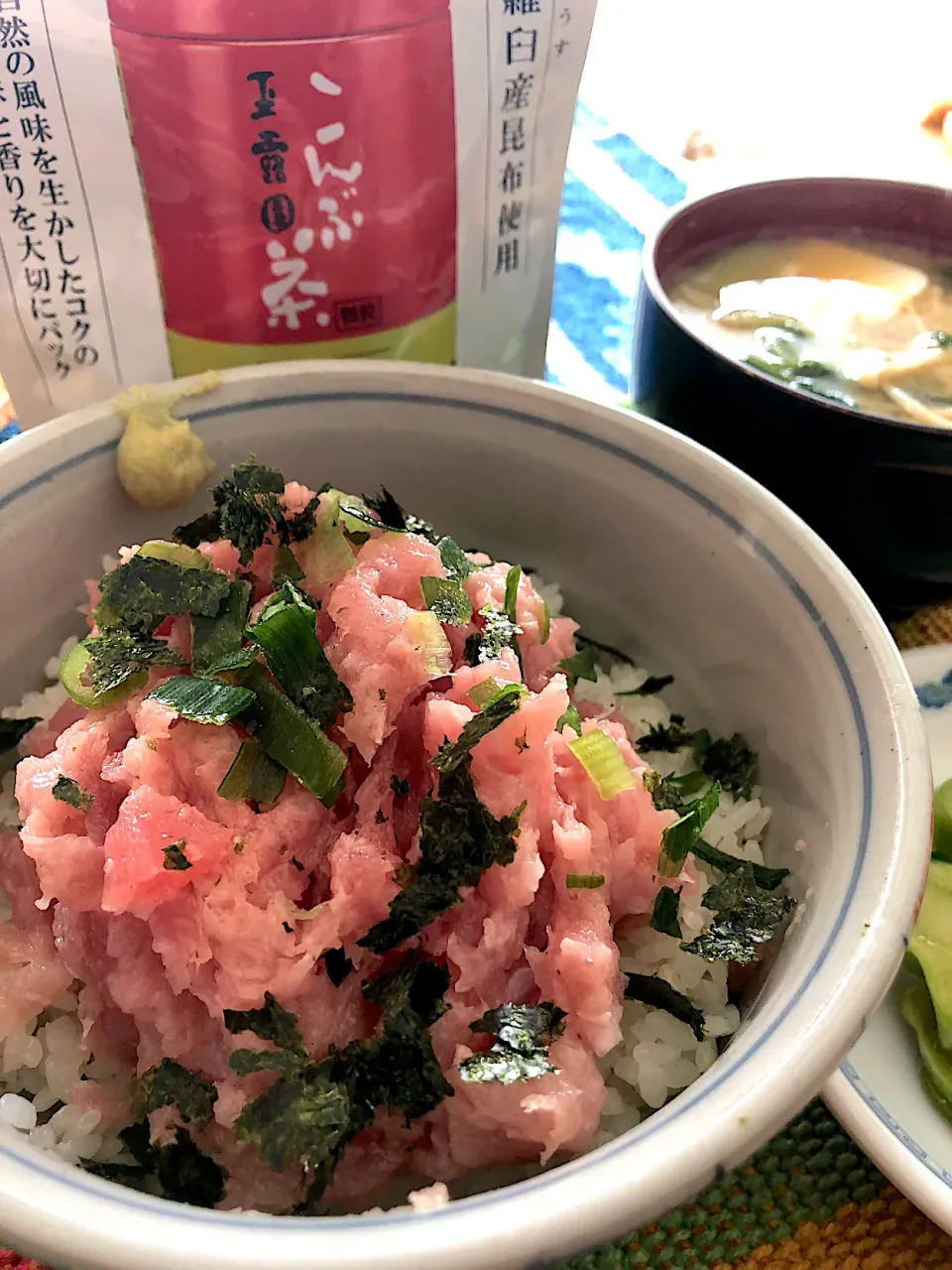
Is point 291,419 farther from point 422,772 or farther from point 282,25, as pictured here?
point 422,772

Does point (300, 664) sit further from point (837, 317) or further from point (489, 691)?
point (837, 317)

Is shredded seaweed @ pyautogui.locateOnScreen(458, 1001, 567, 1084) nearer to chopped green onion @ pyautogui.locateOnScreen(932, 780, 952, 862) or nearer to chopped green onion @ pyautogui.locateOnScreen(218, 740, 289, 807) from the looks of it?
chopped green onion @ pyautogui.locateOnScreen(218, 740, 289, 807)

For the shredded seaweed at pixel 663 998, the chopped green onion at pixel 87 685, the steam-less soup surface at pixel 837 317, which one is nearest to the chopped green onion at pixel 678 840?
the shredded seaweed at pixel 663 998

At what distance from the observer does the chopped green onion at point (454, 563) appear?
1422 millimetres

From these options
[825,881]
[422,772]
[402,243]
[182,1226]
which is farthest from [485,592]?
[182,1226]

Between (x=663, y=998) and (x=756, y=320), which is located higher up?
(x=756, y=320)

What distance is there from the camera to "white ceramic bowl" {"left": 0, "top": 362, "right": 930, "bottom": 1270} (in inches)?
32.7

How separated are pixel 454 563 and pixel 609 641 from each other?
0.40 meters

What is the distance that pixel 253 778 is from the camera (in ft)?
3.81

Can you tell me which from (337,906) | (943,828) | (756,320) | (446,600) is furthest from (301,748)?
(756,320)

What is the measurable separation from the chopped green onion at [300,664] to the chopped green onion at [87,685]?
0.17m

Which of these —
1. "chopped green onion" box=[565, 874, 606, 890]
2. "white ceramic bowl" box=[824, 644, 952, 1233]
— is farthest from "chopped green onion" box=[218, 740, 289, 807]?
"white ceramic bowl" box=[824, 644, 952, 1233]

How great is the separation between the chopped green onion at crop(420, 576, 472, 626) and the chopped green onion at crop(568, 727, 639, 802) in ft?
0.70

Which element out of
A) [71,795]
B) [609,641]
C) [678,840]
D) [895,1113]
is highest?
[71,795]
